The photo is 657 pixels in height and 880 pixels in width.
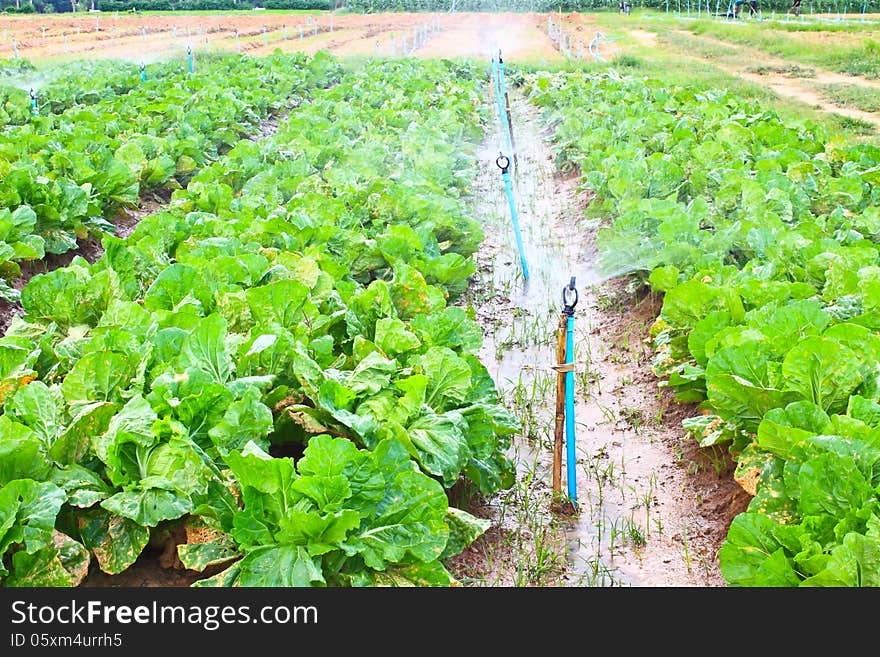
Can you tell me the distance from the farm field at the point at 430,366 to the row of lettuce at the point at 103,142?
0.05m

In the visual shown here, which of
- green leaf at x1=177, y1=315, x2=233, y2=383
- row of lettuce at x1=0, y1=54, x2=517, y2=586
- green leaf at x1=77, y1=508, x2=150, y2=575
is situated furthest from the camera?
green leaf at x1=177, y1=315, x2=233, y2=383

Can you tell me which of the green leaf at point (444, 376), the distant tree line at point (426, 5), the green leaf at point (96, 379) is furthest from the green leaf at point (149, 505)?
the distant tree line at point (426, 5)

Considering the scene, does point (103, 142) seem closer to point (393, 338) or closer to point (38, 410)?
point (393, 338)

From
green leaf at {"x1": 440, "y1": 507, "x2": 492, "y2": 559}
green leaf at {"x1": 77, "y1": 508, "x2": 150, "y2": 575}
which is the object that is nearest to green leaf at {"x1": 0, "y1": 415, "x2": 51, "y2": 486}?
green leaf at {"x1": 77, "y1": 508, "x2": 150, "y2": 575}

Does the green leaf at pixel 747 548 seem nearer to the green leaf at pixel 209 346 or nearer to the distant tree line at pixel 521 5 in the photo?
the green leaf at pixel 209 346

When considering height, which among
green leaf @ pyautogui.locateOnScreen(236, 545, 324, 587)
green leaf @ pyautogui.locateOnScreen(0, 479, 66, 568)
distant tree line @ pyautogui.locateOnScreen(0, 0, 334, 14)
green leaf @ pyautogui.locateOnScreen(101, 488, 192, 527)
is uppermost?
distant tree line @ pyautogui.locateOnScreen(0, 0, 334, 14)

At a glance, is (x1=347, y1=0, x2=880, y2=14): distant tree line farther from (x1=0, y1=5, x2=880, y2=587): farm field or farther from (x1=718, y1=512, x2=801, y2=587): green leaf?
(x1=718, y1=512, x2=801, y2=587): green leaf

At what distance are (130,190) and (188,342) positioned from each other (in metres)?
5.11

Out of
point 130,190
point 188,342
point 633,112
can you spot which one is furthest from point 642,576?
point 633,112

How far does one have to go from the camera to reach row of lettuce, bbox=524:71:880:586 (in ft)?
10.3

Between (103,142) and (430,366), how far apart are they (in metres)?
6.55

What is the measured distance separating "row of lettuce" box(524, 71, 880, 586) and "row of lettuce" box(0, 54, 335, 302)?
4333mm

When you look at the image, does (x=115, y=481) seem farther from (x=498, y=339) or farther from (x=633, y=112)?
(x=633, y=112)

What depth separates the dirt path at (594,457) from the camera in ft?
13.1
